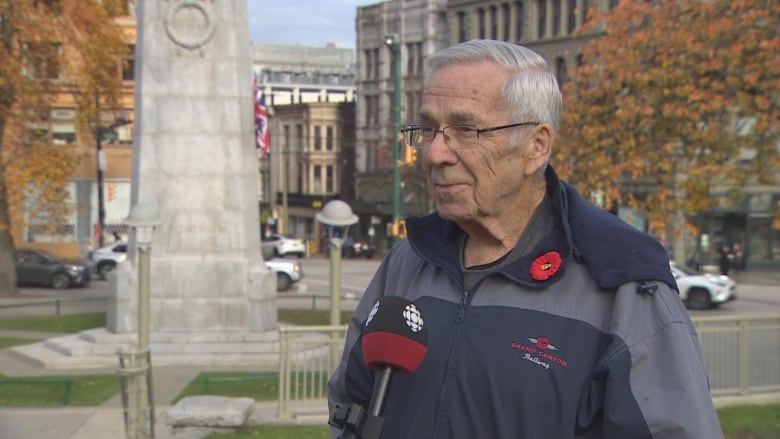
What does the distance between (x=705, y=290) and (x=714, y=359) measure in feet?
57.0

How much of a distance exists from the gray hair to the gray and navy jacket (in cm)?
24

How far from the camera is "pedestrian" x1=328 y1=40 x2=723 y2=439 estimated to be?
2.45 metres

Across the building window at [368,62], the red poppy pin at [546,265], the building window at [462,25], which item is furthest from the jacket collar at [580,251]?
the building window at [368,62]

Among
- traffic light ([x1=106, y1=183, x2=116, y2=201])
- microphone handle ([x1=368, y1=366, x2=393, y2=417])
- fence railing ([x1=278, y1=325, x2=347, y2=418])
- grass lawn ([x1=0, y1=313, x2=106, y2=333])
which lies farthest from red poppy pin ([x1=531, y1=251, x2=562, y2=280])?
traffic light ([x1=106, y1=183, x2=116, y2=201])

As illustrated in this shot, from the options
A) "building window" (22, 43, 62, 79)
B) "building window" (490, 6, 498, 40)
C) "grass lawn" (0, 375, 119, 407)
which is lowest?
"grass lawn" (0, 375, 119, 407)

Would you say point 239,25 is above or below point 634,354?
above

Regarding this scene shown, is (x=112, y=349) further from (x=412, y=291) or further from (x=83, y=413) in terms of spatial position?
(x=412, y=291)

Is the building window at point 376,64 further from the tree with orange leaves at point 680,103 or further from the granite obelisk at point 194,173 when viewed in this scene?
the tree with orange leaves at point 680,103

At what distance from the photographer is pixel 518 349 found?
254cm

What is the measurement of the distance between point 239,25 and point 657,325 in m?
16.4

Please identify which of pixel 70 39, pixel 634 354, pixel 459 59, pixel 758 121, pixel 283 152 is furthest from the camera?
pixel 283 152

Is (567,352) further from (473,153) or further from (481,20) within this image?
(481,20)

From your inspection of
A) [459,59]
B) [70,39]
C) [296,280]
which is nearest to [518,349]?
[459,59]

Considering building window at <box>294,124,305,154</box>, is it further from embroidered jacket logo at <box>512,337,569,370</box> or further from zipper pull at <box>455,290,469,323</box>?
embroidered jacket logo at <box>512,337,569,370</box>
